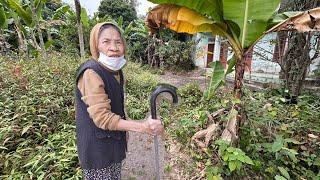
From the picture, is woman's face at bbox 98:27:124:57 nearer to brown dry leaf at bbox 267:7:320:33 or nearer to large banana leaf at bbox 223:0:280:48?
large banana leaf at bbox 223:0:280:48

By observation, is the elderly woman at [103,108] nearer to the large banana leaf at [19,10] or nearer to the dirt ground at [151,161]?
the dirt ground at [151,161]

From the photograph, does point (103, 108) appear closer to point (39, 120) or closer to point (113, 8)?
point (39, 120)

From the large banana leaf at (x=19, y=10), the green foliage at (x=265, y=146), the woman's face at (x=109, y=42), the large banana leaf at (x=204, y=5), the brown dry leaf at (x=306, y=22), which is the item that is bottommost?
the green foliage at (x=265, y=146)

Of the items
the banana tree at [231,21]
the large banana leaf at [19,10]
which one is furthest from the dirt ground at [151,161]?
the large banana leaf at [19,10]

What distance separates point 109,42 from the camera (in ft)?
5.32

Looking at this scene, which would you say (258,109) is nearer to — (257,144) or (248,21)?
(257,144)

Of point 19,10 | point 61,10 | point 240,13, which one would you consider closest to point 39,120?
point 240,13

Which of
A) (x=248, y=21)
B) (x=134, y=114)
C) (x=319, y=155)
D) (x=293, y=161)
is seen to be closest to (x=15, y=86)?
(x=134, y=114)

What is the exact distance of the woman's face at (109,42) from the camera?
1.61 m

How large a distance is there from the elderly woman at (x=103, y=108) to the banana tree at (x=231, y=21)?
1.44 metres

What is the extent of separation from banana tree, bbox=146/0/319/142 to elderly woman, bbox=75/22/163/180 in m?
1.44

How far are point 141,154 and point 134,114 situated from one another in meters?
1.39

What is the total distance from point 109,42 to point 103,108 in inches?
18.0

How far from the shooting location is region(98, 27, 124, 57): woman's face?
1607mm
